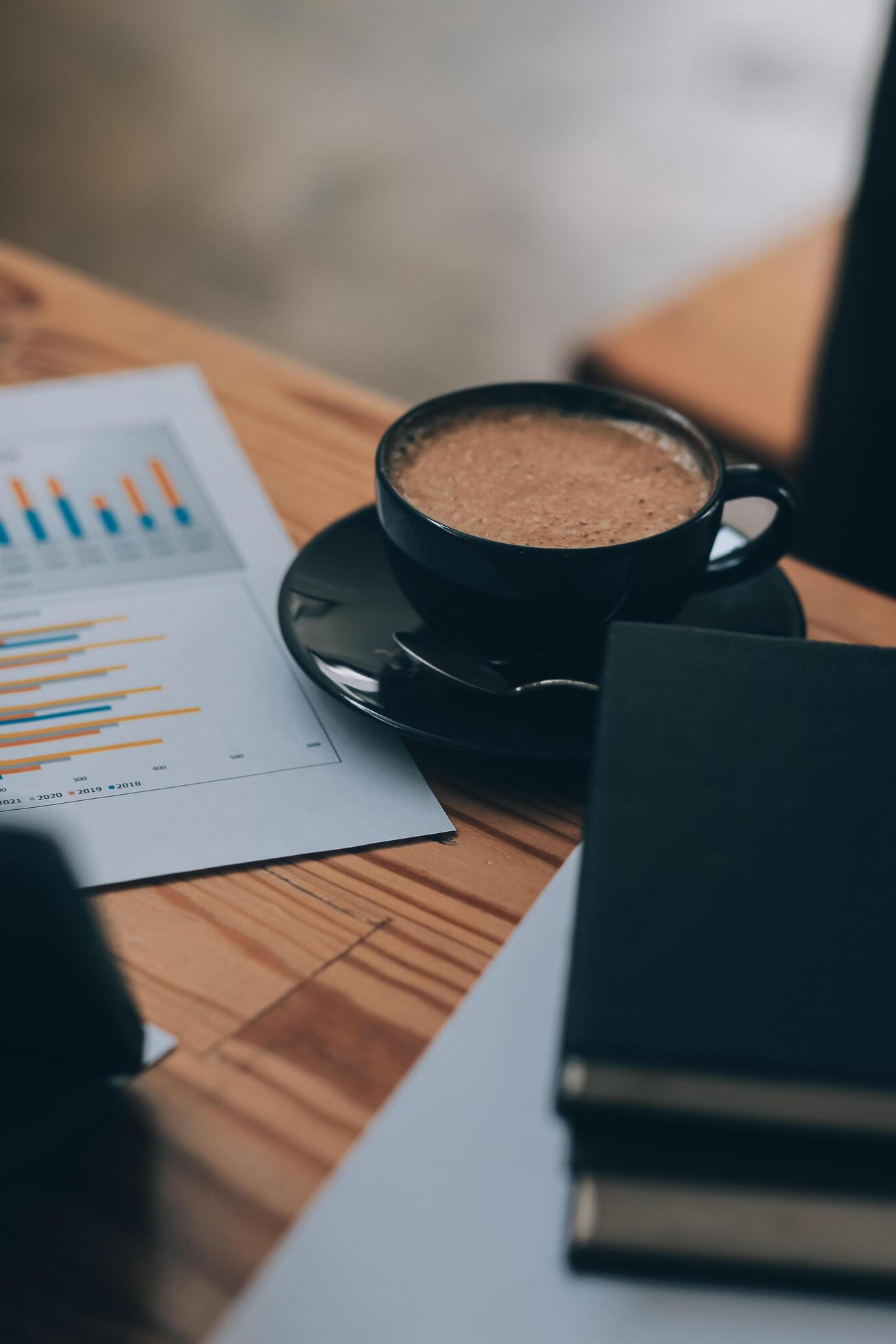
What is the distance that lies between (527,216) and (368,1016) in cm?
219

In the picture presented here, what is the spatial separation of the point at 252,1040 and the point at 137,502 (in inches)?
12.1

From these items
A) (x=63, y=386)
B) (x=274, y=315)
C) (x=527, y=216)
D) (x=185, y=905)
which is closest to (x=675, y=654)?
(x=185, y=905)

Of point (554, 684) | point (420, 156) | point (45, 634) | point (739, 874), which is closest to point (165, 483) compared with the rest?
point (45, 634)

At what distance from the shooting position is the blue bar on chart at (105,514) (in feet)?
1.84

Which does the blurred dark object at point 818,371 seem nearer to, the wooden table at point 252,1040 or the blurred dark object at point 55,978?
the wooden table at point 252,1040

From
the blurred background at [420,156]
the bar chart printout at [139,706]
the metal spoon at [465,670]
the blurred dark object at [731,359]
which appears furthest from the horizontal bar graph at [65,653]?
the blurred background at [420,156]

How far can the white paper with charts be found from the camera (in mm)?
417

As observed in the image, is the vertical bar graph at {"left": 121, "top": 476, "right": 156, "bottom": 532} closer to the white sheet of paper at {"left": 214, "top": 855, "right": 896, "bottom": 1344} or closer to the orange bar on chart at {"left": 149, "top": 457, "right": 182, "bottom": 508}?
the orange bar on chart at {"left": 149, "top": 457, "right": 182, "bottom": 508}

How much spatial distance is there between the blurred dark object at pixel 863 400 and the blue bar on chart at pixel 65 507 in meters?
0.66

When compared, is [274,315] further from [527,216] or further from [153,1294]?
[153,1294]

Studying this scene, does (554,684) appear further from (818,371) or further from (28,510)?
(818,371)

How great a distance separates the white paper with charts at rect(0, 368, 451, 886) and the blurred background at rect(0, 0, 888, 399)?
1.31m

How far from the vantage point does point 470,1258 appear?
298mm

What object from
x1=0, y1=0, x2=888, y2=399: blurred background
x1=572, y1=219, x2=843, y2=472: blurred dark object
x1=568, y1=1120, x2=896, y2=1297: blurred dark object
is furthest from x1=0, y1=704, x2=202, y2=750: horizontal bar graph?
x1=0, y1=0, x2=888, y2=399: blurred background
